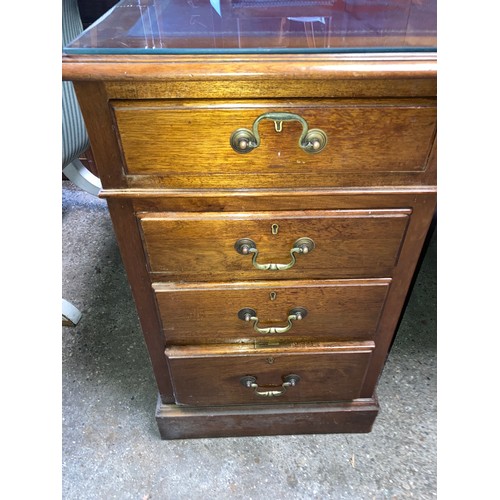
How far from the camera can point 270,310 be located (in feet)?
2.57

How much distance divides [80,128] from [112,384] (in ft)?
2.13

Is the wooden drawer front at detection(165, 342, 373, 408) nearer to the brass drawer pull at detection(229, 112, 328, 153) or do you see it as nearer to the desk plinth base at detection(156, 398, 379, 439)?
the desk plinth base at detection(156, 398, 379, 439)

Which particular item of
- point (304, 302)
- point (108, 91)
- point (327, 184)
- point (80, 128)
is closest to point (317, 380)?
point (304, 302)

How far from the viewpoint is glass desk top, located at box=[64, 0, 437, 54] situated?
0.52 m

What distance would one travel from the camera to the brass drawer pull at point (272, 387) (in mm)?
887

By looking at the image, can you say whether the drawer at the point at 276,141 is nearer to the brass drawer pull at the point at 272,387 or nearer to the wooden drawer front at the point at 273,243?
the wooden drawer front at the point at 273,243

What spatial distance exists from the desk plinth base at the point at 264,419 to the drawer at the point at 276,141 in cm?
55

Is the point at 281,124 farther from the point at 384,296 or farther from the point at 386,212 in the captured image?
the point at 384,296

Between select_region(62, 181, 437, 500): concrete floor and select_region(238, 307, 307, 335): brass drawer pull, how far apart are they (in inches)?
14.4

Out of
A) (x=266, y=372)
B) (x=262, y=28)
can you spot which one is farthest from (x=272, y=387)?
(x=262, y=28)

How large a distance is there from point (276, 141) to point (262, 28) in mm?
147

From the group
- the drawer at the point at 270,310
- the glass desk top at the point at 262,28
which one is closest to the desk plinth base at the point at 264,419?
the drawer at the point at 270,310

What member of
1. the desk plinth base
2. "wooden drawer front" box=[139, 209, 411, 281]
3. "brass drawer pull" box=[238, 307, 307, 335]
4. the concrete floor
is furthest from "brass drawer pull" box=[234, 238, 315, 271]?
the concrete floor

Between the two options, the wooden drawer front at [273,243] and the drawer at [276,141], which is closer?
the drawer at [276,141]
